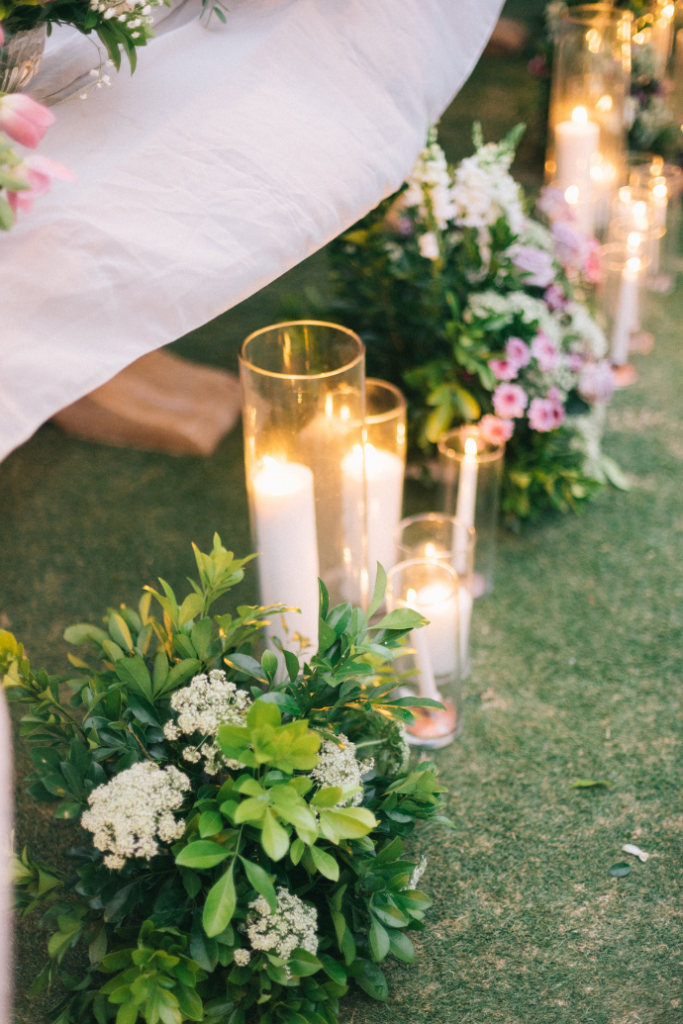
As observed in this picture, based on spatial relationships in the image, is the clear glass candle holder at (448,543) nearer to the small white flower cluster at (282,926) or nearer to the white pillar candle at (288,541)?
the white pillar candle at (288,541)

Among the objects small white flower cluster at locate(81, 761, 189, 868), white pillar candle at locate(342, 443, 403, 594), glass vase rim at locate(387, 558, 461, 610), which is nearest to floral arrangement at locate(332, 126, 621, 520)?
white pillar candle at locate(342, 443, 403, 594)

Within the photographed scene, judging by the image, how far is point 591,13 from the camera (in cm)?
194

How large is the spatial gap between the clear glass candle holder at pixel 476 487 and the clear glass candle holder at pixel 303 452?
266mm

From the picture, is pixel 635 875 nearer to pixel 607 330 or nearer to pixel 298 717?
pixel 298 717

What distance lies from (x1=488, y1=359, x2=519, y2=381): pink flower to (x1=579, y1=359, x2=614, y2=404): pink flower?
8.0 inches

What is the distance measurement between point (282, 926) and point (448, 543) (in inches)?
24.6

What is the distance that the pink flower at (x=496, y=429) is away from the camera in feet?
4.70

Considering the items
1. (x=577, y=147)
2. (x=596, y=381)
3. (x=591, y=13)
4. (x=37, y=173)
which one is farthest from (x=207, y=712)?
(x=591, y=13)

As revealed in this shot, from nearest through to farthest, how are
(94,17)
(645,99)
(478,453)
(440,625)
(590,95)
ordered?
(94,17)
(440,625)
(478,453)
(590,95)
(645,99)

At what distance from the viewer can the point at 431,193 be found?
1.38m

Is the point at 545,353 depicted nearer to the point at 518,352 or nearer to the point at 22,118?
the point at 518,352

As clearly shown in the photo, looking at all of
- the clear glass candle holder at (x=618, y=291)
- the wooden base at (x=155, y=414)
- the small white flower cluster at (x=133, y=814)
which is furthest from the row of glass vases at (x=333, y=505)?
the clear glass candle holder at (x=618, y=291)

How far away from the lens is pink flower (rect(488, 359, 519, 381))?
1.43m

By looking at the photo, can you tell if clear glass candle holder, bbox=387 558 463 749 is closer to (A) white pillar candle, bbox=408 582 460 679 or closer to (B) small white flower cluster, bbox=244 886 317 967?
(A) white pillar candle, bbox=408 582 460 679
